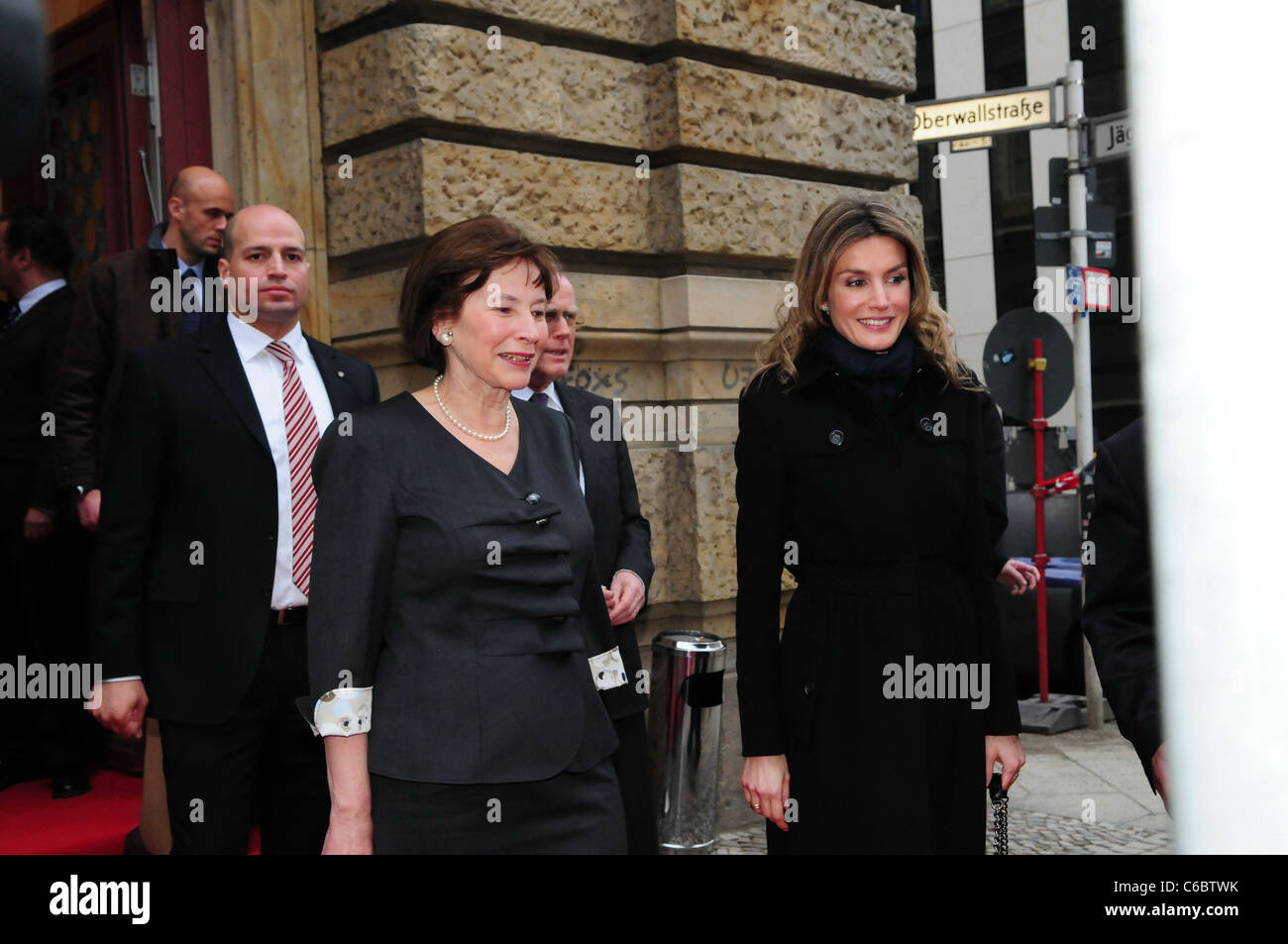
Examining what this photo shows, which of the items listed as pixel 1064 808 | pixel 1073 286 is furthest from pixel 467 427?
pixel 1073 286

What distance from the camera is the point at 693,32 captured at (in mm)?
5164

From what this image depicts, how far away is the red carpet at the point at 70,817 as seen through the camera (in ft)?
12.8

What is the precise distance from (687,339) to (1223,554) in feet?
13.8

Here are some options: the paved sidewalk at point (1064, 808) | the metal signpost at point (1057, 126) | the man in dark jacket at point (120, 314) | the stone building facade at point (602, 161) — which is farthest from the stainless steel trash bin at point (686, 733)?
the metal signpost at point (1057, 126)

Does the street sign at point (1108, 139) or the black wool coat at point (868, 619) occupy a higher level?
the street sign at point (1108, 139)

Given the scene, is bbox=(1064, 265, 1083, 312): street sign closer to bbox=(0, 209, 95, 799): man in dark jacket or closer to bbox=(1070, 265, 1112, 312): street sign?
bbox=(1070, 265, 1112, 312): street sign

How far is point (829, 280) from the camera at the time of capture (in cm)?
290

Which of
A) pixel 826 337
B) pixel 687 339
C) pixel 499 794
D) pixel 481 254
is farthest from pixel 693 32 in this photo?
pixel 499 794

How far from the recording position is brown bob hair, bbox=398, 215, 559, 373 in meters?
2.46

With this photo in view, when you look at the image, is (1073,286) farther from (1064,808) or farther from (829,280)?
(829,280)

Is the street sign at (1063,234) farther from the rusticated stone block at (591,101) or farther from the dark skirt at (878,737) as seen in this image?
the dark skirt at (878,737)
